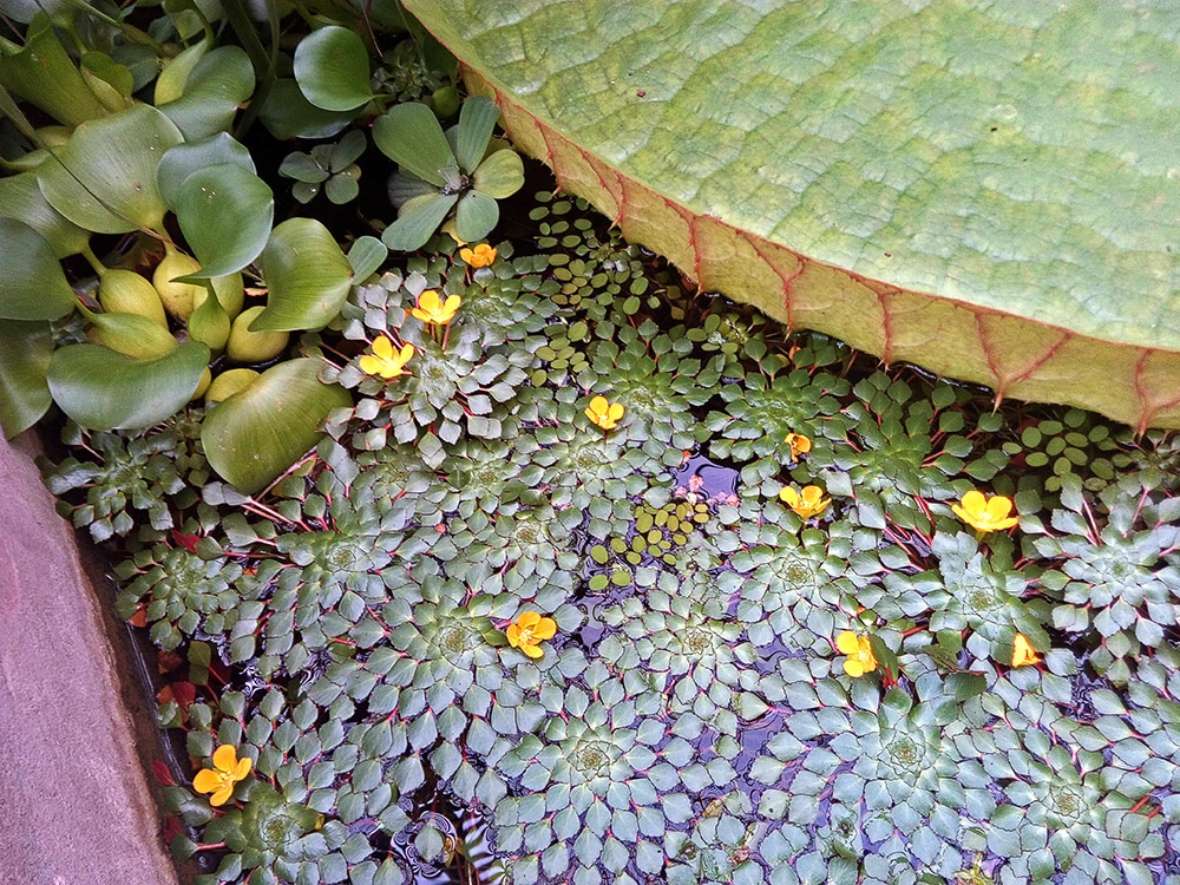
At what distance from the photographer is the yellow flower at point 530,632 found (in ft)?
3.86

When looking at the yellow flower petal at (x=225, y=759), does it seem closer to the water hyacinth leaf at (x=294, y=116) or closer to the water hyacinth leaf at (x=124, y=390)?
the water hyacinth leaf at (x=124, y=390)

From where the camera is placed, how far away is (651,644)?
3.95 ft

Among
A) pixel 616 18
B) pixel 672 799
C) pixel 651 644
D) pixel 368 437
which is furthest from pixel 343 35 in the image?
pixel 672 799

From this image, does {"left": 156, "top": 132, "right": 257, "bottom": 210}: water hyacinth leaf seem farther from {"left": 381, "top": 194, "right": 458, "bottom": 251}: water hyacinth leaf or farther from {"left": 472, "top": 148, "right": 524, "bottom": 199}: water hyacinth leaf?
{"left": 472, "top": 148, "right": 524, "bottom": 199}: water hyacinth leaf

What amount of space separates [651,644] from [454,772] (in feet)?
0.94

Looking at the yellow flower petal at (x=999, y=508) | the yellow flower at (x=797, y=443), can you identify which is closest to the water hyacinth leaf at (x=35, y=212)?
the yellow flower at (x=797, y=443)

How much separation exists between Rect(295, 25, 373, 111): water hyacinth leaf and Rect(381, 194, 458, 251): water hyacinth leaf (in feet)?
0.57

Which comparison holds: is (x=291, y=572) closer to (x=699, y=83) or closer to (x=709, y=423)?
(x=709, y=423)

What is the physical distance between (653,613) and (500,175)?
2.38 feet

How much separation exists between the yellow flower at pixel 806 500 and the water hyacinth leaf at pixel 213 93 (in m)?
0.96

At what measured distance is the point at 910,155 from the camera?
101 cm

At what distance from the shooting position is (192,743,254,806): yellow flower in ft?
3.72

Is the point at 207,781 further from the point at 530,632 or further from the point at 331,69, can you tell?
the point at 331,69

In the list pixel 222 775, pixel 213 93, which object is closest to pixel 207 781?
pixel 222 775
